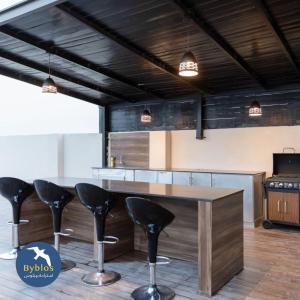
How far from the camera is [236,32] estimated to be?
13.1ft

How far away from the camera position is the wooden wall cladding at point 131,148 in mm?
7020

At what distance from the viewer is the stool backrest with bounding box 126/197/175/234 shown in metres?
2.62

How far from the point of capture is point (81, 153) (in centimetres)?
885

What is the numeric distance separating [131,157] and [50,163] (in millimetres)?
3012

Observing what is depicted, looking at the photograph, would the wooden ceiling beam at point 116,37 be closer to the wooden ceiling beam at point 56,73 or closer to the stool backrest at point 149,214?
the wooden ceiling beam at point 56,73

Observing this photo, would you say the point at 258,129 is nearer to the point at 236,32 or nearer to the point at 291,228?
the point at 291,228

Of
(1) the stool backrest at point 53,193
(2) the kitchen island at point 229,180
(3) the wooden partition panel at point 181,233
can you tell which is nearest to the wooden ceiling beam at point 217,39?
(2) the kitchen island at point 229,180

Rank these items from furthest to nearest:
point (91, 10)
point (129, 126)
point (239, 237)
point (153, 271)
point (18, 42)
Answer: point (129, 126) < point (18, 42) < point (91, 10) < point (239, 237) < point (153, 271)

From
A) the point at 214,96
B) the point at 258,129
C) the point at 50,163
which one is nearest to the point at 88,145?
the point at 50,163

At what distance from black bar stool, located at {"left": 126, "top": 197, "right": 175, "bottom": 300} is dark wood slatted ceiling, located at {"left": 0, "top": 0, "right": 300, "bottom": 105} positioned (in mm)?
2104

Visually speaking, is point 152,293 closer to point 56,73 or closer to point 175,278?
point 175,278

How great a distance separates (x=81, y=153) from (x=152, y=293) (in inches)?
254

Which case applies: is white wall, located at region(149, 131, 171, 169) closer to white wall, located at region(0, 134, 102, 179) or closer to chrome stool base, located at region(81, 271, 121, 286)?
white wall, located at region(0, 134, 102, 179)

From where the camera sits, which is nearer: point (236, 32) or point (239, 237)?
point (239, 237)
